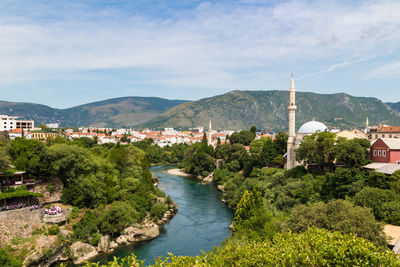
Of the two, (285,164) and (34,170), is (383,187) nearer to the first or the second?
(285,164)

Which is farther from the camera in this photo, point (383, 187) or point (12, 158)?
point (12, 158)

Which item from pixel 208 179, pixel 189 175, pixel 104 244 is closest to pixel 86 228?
pixel 104 244

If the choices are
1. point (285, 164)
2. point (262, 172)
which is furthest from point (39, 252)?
point (285, 164)

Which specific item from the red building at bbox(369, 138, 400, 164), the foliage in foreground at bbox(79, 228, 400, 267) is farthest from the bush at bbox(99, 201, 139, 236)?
the red building at bbox(369, 138, 400, 164)

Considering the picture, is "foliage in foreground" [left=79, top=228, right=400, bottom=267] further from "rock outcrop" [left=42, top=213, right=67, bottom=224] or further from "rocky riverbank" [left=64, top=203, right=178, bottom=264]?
"rock outcrop" [left=42, top=213, right=67, bottom=224]

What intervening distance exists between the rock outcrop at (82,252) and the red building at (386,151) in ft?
76.7

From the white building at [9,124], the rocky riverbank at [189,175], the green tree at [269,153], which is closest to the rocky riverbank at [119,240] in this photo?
the green tree at [269,153]

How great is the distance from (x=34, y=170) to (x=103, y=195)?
5621mm

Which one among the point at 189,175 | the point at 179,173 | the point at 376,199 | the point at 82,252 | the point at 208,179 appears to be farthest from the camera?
the point at 179,173

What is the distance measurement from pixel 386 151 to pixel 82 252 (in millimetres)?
24355

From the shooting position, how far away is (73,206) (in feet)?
82.7

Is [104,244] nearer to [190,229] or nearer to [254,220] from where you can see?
[190,229]

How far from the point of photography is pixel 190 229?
27594mm

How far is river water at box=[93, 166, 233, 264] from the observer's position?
2275 centimetres
